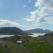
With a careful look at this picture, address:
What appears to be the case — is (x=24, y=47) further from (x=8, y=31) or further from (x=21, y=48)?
(x=8, y=31)

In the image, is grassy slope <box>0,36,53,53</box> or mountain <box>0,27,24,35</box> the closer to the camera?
grassy slope <box>0,36,53,53</box>

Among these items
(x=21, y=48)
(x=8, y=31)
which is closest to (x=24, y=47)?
(x=21, y=48)

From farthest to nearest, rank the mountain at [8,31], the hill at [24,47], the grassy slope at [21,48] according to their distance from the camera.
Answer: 1. the mountain at [8,31]
2. the hill at [24,47]
3. the grassy slope at [21,48]

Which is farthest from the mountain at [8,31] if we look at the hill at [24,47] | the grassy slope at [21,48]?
the grassy slope at [21,48]

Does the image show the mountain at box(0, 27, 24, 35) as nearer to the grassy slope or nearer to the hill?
the hill

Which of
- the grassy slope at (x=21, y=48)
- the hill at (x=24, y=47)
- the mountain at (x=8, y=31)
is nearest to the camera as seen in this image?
the grassy slope at (x=21, y=48)

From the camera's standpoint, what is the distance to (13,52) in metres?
46.1

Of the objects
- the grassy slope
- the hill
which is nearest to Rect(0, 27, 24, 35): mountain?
the hill

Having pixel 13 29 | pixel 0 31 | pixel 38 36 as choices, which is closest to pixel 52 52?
pixel 38 36

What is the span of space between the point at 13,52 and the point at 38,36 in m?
73.4

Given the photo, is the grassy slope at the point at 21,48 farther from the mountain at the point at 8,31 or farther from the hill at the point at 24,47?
the mountain at the point at 8,31

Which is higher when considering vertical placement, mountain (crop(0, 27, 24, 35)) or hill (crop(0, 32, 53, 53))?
mountain (crop(0, 27, 24, 35))

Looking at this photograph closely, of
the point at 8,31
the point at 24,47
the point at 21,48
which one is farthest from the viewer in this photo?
the point at 8,31

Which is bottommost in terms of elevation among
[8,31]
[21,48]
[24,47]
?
[24,47]
